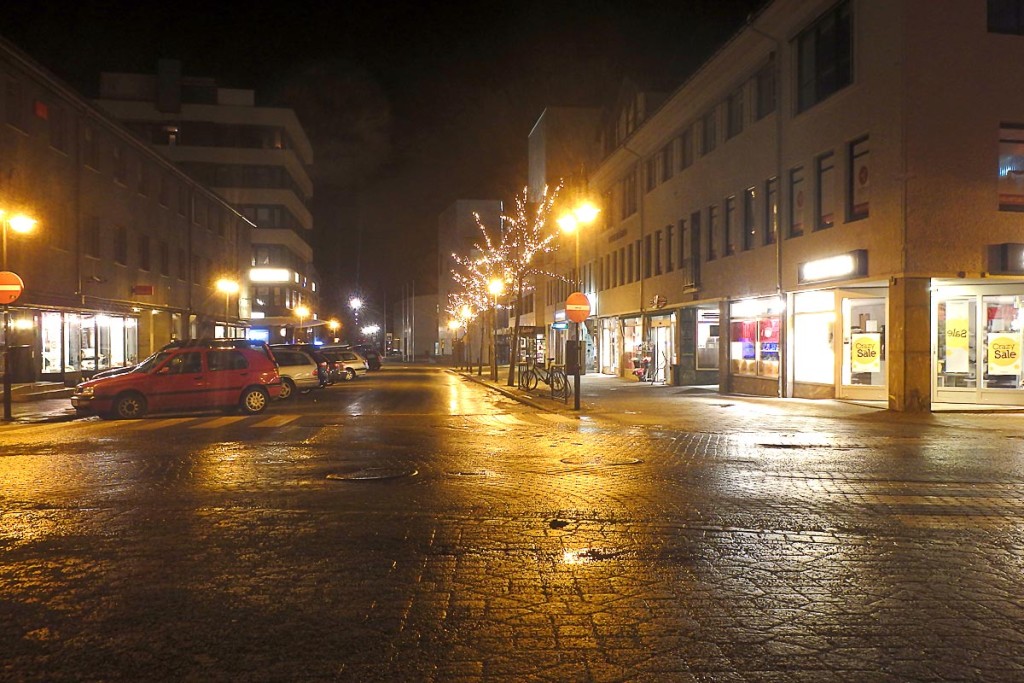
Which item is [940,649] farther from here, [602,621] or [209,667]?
[209,667]

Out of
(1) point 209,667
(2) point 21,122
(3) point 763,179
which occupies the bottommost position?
(1) point 209,667

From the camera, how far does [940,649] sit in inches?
189

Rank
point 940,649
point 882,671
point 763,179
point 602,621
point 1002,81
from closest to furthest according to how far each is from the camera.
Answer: point 882,671
point 940,649
point 602,621
point 1002,81
point 763,179

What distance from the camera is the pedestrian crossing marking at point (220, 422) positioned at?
17750mm

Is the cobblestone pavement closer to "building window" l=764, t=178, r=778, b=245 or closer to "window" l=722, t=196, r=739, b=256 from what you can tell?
"building window" l=764, t=178, r=778, b=245

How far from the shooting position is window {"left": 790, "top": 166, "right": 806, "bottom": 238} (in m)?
23.8

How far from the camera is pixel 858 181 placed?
21.1 metres

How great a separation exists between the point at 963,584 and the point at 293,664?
4382 mm

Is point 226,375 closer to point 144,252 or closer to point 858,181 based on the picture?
point 858,181

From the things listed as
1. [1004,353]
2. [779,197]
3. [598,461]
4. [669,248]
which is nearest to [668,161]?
[669,248]

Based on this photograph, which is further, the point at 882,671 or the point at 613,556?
the point at 613,556

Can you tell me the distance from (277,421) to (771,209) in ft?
48.3

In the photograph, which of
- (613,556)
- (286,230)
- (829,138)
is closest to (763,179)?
(829,138)

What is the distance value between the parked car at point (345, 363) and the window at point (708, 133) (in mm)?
18271
